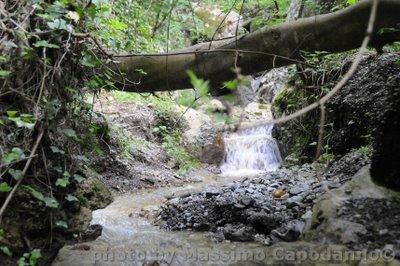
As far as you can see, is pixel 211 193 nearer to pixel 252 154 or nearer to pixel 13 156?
pixel 13 156

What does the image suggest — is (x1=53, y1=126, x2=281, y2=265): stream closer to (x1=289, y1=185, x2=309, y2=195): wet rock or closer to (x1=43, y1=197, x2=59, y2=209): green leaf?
(x1=43, y1=197, x2=59, y2=209): green leaf

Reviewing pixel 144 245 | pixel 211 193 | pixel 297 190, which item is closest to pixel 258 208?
pixel 297 190

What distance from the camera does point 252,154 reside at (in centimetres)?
1184

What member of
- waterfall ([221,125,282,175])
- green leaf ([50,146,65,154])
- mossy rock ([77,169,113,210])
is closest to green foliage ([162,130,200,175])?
waterfall ([221,125,282,175])

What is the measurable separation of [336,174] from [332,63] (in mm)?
2638

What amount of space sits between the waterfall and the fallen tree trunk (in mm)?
6971

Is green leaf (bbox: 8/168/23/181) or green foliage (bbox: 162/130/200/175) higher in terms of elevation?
green foliage (bbox: 162/130/200/175)

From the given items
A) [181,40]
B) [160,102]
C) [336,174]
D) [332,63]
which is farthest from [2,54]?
[181,40]

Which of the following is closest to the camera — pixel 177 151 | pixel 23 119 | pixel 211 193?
pixel 23 119

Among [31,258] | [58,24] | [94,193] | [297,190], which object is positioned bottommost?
[31,258]

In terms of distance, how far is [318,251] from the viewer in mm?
3426

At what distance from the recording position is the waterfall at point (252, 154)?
1119cm

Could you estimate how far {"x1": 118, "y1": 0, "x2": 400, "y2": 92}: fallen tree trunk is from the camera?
3.70 metres

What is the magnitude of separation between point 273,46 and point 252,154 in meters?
8.09
